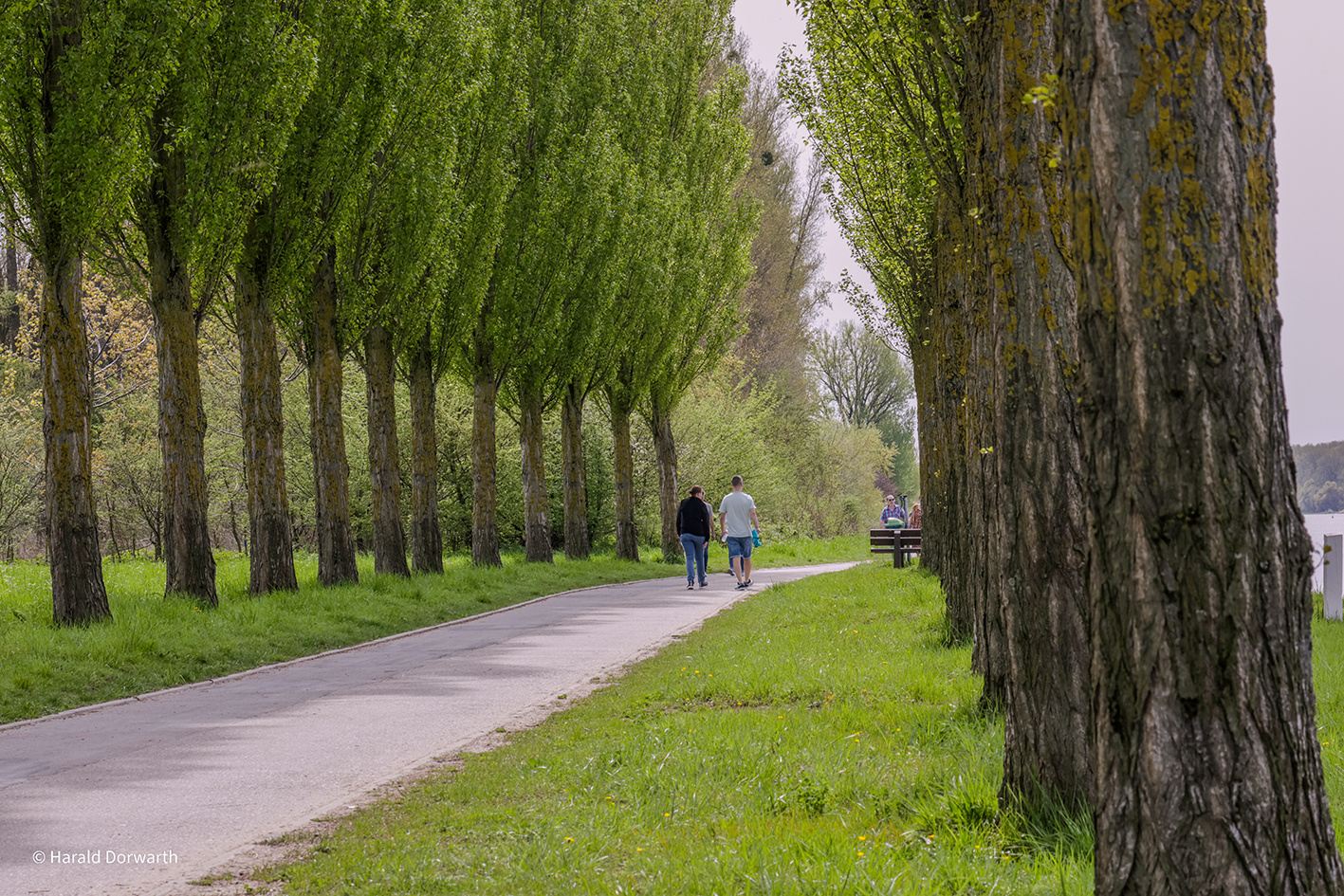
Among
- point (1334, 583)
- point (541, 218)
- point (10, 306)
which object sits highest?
point (10, 306)

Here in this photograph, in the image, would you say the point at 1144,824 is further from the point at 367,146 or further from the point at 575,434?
the point at 575,434

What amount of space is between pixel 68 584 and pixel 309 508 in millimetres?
22050

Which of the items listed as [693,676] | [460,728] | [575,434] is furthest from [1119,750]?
[575,434]

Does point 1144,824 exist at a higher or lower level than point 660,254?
lower

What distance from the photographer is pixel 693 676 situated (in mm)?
9117

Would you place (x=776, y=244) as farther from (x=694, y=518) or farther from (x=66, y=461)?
(x=66, y=461)

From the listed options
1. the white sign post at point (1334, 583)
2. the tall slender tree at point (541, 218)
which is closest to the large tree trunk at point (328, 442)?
the tall slender tree at point (541, 218)

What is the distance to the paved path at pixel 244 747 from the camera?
15.8 feet

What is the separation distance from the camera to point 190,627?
12.1 metres

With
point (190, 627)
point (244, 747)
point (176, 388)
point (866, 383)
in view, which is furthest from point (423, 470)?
point (866, 383)

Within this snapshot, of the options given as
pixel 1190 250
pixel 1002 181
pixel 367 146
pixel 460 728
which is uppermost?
pixel 367 146

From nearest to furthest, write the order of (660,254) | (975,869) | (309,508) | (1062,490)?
1. (975,869)
2. (1062,490)
3. (660,254)
4. (309,508)

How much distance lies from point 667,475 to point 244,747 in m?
25.0

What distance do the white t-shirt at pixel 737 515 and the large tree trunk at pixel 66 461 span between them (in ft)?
35.6
